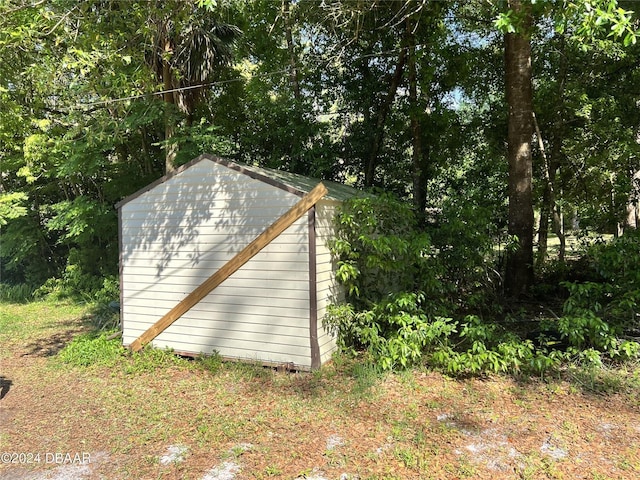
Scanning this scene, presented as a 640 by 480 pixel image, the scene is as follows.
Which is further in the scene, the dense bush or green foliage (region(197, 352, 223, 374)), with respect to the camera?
green foliage (region(197, 352, 223, 374))

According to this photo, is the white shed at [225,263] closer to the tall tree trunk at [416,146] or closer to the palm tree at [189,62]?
the palm tree at [189,62]

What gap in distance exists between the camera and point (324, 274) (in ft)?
17.0

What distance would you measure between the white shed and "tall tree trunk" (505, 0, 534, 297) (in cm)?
322

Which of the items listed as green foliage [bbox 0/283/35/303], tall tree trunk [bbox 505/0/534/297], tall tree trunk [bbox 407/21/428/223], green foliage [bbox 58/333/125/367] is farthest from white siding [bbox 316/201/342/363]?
green foliage [bbox 0/283/35/303]

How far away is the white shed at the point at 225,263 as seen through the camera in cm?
508

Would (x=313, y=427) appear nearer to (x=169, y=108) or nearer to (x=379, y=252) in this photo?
(x=379, y=252)

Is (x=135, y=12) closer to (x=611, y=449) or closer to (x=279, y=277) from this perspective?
(x=279, y=277)

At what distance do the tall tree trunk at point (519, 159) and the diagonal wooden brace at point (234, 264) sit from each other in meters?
3.76

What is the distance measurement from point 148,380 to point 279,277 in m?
2.06

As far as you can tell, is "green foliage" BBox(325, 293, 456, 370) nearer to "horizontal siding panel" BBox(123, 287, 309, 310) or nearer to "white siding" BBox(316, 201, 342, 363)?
"white siding" BBox(316, 201, 342, 363)

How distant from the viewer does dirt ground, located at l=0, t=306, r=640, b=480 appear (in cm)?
324

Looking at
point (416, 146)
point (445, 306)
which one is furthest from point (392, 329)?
point (416, 146)

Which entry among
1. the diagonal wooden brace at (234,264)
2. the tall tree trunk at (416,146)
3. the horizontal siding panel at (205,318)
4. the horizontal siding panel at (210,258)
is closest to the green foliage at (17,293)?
the horizontal siding panel at (205,318)

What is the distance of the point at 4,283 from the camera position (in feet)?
41.5
